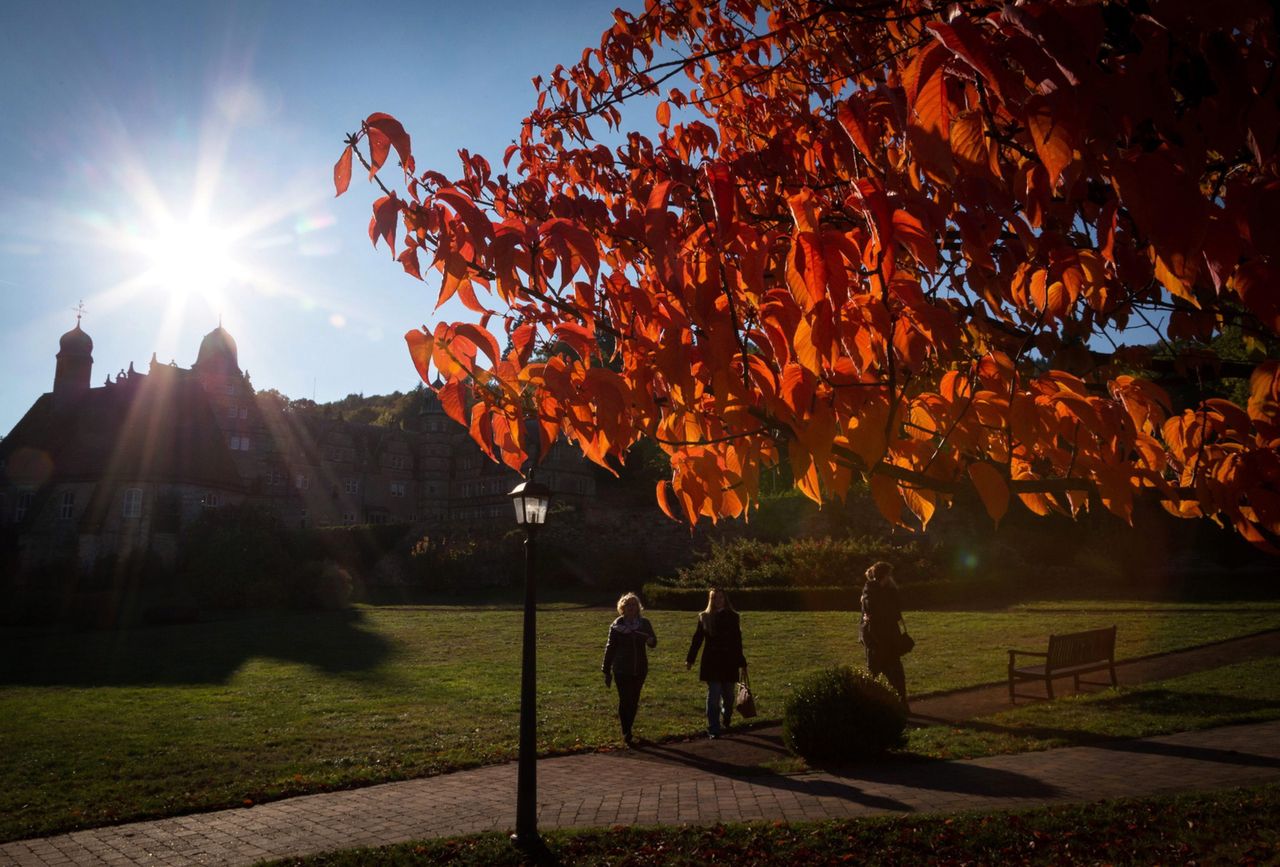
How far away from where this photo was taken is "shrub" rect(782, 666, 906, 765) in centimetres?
888

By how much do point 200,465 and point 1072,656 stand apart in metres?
46.5

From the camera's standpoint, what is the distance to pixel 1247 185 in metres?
2.14

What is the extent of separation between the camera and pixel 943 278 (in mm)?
3297

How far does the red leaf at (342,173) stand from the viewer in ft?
8.42

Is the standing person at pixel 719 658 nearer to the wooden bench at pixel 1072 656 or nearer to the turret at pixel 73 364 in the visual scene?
the wooden bench at pixel 1072 656

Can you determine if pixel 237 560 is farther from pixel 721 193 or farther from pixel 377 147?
pixel 721 193

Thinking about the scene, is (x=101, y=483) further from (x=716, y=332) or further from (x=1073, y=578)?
(x=716, y=332)

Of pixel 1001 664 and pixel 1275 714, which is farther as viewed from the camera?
pixel 1001 664

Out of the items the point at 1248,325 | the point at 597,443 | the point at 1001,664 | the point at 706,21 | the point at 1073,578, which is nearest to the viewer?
the point at 597,443

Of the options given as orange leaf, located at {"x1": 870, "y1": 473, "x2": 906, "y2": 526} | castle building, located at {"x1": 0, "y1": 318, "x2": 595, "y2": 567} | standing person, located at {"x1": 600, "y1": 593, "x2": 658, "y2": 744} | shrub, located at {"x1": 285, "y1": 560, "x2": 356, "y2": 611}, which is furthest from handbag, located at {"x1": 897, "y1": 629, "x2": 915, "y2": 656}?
castle building, located at {"x1": 0, "y1": 318, "x2": 595, "y2": 567}

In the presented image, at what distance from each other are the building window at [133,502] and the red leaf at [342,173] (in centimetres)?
4934

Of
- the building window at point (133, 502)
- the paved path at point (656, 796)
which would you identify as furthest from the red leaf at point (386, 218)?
the building window at point (133, 502)

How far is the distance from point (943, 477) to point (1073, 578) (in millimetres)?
28834

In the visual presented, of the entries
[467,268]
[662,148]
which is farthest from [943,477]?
[662,148]
